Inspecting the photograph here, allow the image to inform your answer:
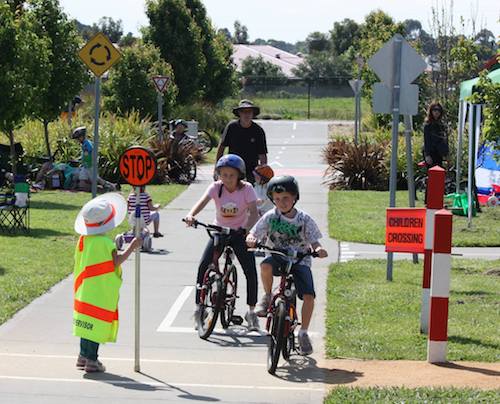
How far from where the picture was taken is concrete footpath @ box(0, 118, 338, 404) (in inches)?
318

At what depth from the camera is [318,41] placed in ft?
445

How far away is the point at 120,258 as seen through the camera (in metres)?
8.77

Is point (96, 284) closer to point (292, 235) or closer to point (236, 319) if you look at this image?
point (292, 235)

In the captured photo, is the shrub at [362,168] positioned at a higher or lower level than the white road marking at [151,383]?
higher

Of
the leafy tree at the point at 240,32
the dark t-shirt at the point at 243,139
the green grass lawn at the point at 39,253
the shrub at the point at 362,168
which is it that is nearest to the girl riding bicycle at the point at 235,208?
the green grass lawn at the point at 39,253

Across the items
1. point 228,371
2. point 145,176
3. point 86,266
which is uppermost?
point 145,176

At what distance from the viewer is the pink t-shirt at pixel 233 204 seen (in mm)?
10461

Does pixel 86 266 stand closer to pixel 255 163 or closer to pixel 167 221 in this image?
pixel 255 163

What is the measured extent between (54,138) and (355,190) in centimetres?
766

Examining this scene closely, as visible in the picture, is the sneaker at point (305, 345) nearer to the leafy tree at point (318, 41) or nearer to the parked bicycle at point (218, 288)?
the parked bicycle at point (218, 288)

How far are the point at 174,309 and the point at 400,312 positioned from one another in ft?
7.39

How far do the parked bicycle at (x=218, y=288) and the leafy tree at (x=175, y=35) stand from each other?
1445 inches

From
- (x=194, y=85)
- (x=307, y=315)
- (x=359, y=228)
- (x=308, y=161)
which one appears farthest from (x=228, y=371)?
(x=194, y=85)

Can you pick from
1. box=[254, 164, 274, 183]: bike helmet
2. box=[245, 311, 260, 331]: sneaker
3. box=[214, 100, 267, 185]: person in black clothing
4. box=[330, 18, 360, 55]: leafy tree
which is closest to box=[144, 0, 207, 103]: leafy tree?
box=[214, 100, 267, 185]: person in black clothing
